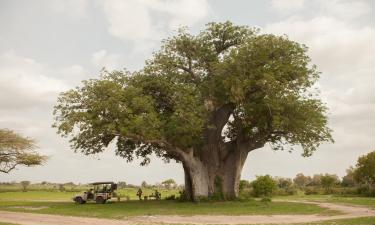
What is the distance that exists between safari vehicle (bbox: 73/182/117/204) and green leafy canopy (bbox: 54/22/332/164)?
21.2 ft

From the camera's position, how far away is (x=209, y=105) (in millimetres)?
39375

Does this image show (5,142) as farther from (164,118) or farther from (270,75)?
(270,75)

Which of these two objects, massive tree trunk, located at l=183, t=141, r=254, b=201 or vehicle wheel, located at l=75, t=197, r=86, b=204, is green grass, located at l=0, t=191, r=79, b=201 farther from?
massive tree trunk, located at l=183, t=141, r=254, b=201

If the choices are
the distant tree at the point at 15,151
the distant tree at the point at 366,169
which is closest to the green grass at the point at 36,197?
the distant tree at the point at 15,151

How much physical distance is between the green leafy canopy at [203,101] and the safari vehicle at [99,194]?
6.46 meters

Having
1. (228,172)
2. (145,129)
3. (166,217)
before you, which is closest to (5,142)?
(145,129)

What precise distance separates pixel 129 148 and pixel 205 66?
36.6ft

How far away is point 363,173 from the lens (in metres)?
68.3

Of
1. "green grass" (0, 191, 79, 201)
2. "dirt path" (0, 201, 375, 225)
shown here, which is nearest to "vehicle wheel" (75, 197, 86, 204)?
"green grass" (0, 191, 79, 201)

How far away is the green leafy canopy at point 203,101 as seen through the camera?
34.5 m

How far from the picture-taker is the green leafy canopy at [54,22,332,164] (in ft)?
113

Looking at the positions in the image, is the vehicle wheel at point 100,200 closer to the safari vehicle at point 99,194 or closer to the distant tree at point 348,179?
the safari vehicle at point 99,194

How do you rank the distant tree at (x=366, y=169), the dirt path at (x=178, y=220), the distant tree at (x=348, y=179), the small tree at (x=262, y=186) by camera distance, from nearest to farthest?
→ the dirt path at (x=178, y=220), the small tree at (x=262, y=186), the distant tree at (x=366, y=169), the distant tree at (x=348, y=179)

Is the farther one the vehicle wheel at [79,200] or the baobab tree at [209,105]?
the vehicle wheel at [79,200]
